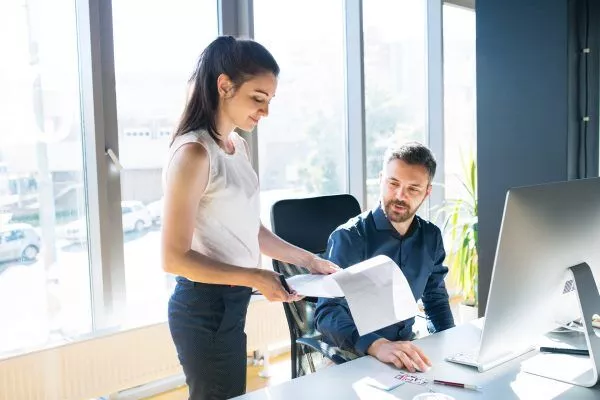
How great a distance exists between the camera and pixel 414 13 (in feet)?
14.8

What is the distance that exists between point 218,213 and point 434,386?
0.65 meters

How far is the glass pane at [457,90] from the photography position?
186 inches

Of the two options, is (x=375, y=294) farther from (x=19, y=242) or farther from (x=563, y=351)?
(x=19, y=242)

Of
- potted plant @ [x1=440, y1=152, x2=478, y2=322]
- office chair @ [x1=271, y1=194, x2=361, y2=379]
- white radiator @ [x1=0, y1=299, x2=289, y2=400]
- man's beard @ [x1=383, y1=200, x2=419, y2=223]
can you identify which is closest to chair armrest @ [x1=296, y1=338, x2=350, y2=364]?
office chair @ [x1=271, y1=194, x2=361, y2=379]

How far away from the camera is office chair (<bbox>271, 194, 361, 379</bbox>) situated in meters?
1.85

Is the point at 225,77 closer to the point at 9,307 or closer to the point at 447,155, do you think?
the point at 9,307

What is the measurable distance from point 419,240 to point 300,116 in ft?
6.54

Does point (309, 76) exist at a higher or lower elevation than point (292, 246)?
higher

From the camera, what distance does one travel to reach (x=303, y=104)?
3.70m

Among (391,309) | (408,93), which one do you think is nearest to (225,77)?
(391,309)

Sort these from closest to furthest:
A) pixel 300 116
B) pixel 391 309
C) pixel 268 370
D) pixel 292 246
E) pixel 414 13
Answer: pixel 391 309 < pixel 292 246 < pixel 268 370 < pixel 300 116 < pixel 414 13

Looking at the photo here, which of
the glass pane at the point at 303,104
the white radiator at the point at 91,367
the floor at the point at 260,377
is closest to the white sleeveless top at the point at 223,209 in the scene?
the white radiator at the point at 91,367

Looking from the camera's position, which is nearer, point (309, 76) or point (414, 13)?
point (309, 76)

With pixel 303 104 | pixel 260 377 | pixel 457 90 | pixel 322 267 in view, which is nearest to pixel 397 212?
pixel 322 267
